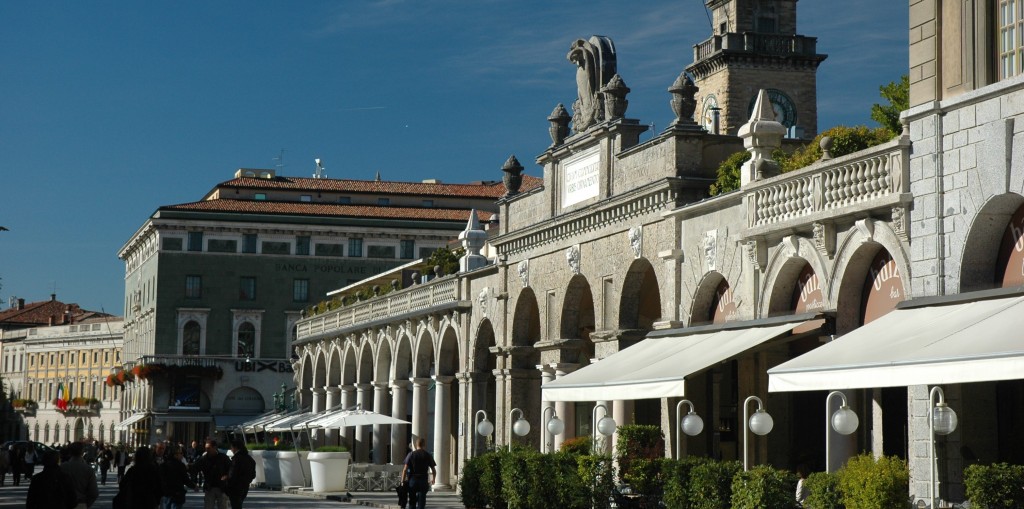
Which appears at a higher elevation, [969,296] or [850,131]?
[850,131]

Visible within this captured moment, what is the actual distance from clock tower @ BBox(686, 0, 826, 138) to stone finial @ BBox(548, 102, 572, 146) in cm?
3511

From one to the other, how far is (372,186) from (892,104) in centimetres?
5892

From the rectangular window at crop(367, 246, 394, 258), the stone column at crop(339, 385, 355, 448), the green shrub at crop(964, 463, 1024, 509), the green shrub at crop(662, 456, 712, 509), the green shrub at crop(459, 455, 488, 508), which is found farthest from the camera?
the rectangular window at crop(367, 246, 394, 258)

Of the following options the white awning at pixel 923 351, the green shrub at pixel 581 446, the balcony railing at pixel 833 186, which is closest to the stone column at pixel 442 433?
the green shrub at pixel 581 446

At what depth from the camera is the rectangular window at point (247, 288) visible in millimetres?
77750

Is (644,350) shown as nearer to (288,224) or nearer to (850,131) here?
(850,131)

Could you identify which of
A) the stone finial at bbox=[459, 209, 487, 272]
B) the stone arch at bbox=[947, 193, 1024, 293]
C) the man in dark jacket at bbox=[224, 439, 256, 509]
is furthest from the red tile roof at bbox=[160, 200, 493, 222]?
the stone arch at bbox=[947, 193, 1024, 293]

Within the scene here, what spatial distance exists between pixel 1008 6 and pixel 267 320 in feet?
214

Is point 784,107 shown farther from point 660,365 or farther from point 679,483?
point 679,483

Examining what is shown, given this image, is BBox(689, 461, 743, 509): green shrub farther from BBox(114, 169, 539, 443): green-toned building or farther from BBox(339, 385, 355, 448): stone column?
BBox(114, 169, 539, 443): green-toned building

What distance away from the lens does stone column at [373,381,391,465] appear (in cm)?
4197

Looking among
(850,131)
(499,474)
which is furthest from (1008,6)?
(499,474)

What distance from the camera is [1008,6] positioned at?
51.2 feet

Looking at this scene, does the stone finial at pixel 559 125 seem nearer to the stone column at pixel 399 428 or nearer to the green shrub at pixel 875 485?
the stone column at pixel 399 428
